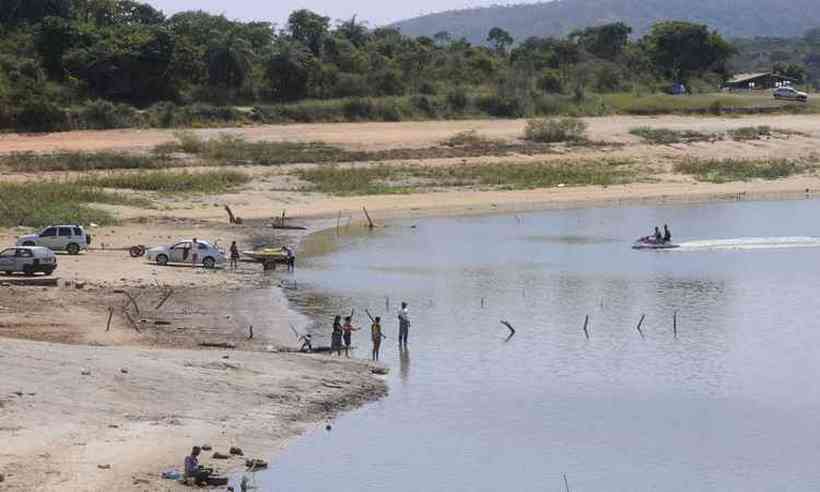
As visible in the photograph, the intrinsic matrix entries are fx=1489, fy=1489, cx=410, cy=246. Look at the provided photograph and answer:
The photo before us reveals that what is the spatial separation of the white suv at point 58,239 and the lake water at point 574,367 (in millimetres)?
8559

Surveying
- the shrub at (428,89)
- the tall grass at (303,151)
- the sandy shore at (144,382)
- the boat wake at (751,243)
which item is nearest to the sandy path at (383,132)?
the tall grass at (303,151)

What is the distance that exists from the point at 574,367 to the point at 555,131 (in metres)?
68.9

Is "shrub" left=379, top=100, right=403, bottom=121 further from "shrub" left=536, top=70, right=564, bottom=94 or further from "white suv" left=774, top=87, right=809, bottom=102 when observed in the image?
"white suv" left=774, top=87, right=809, bottom=102

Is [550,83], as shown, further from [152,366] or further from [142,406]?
[142,406]

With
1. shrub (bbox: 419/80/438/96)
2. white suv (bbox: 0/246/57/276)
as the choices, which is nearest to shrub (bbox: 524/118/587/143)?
shrub (bbox: 419/80/438/96)

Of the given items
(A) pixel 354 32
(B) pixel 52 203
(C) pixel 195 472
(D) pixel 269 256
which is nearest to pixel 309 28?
(A) pixel 354 32

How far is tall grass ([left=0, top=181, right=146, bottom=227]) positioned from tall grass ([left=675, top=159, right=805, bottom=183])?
41.0 meters

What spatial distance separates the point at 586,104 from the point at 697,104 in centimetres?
1102

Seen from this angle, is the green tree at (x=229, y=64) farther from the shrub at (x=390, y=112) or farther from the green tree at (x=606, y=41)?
the green tree at (x=606, y=41)

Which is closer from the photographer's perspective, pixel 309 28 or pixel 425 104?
pixel 425 104

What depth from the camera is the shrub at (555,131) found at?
10844cm

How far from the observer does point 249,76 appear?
11894 centimetres

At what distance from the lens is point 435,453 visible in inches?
1275

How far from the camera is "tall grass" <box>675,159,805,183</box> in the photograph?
325ft
